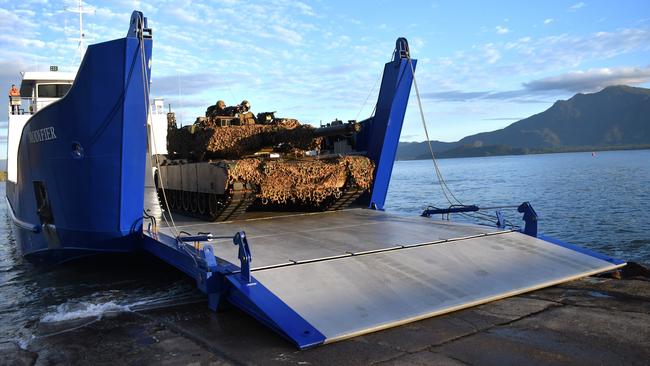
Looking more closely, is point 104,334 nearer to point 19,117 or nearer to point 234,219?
point 234,219

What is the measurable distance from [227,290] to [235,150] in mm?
5206

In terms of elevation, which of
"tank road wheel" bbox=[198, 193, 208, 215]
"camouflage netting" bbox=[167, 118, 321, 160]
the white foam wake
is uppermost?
"camouflage netting" bbox=[167, 118, 321, 160]

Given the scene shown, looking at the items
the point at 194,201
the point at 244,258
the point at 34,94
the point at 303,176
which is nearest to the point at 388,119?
the point at 303,176

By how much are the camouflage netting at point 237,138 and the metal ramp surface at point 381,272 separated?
2657 mm

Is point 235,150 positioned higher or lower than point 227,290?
higher

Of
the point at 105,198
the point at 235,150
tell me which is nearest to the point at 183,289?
the point at 105,198

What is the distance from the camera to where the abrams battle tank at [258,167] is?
8.90 meters

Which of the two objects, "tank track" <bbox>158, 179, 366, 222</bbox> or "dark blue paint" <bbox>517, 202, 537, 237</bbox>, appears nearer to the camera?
"dark blue paint" <bbox>517, 202, 537, 237</bbox>

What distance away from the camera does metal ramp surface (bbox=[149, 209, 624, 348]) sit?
4.84 m

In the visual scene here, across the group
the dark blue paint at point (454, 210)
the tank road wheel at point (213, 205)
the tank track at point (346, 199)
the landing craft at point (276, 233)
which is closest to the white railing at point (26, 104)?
the landing craft at point (276, 233)

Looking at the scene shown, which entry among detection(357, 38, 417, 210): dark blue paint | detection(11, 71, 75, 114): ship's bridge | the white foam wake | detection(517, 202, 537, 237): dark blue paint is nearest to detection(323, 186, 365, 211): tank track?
detection(357, 38, 417, 210): dark blue paint

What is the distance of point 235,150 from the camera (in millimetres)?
10438

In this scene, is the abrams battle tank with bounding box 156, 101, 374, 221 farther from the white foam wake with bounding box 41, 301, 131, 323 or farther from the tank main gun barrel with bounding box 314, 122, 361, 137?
the white foam wake with bounding box 41, 301, 131, 323

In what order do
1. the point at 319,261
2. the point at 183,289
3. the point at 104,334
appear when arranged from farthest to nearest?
the point at 183,289, the point at 319,261, the point at 104,334
